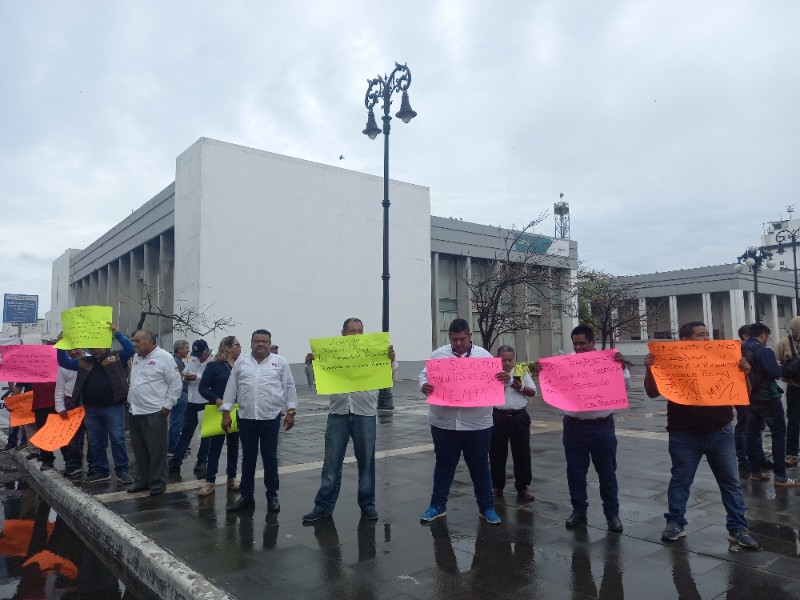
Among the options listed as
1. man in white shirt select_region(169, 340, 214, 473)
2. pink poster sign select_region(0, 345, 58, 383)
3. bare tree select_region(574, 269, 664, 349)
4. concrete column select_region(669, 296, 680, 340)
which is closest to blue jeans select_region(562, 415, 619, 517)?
man in white shirt select_region(169, 340, 214, 473)

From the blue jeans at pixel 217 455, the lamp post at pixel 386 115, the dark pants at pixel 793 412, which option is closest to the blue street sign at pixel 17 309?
the lamp post at pixel 386 115

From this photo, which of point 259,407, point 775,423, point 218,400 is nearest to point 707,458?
point 775,423

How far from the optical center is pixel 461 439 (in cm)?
555

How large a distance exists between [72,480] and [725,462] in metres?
7.63

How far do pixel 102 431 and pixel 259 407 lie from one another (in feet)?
10.4

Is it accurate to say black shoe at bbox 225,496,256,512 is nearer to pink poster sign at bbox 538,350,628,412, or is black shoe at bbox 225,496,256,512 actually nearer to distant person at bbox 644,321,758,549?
pink poster sign at bbox 538,350,628,412

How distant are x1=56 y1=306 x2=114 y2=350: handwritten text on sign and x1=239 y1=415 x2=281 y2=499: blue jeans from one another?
232 centimetres

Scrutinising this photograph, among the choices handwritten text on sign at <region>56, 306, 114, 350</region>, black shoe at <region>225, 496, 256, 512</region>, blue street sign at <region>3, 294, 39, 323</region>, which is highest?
blue street sign at <region>3, 294, 39, 323</region>

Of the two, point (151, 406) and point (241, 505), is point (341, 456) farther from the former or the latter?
point (151, 406)

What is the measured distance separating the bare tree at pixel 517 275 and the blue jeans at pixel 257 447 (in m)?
12.3

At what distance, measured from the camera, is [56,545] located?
573 cm

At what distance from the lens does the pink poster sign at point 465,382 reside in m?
5.40

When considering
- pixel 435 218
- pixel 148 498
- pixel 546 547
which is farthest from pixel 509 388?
pixel 435 218

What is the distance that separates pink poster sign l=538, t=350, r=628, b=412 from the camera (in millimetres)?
5246
